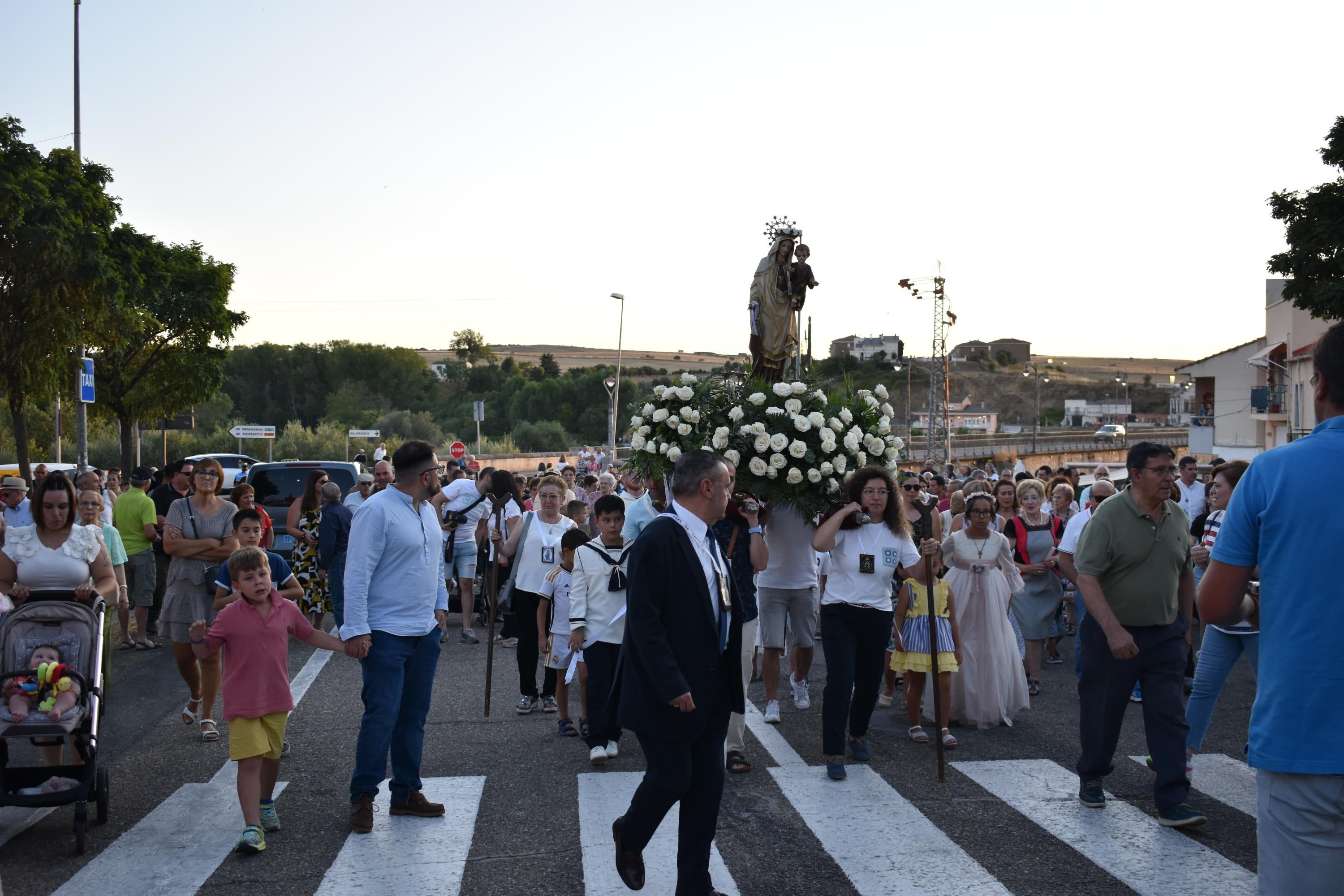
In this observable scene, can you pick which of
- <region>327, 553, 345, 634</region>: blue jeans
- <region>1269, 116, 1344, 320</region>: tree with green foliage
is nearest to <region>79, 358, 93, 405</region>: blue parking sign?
<region>327, 553, 345, 634</region>: blue jeans

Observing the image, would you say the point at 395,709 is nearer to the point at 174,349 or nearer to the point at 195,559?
the point at 195,559

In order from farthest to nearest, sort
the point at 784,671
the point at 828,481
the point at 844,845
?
1. the point at 784,671
2. the point at 828,481
3. the point at 844,845

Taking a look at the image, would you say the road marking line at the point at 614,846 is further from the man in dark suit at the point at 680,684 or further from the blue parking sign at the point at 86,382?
the blue parking sign at the point at 86,382

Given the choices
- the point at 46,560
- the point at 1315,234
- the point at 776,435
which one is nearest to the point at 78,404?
the point at 46,560

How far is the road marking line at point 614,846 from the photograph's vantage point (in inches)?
212

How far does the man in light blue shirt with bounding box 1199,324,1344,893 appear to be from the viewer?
3.07 metres

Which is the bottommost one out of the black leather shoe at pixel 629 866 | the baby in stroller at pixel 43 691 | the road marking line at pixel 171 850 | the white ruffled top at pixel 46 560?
the road marking line at pixel 171 850

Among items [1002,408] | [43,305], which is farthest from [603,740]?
[1002,408]

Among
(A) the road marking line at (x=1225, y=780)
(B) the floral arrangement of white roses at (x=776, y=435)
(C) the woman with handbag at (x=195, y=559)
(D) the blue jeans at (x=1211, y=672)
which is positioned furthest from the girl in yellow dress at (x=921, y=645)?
(C) the woman with handbag at (x=195, y=559)

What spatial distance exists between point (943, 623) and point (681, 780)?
13.9ft

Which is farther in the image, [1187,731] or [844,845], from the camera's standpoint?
[1187,731]

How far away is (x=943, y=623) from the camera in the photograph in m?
8.64

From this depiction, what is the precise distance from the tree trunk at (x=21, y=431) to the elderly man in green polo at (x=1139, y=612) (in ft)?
53.7

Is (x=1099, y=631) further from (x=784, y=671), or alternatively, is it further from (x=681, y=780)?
(x=784, y=671)
